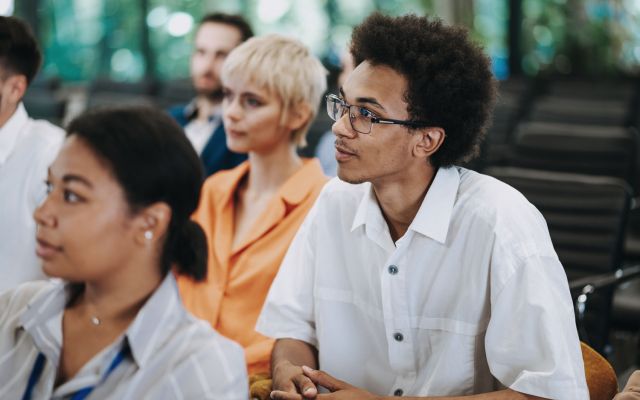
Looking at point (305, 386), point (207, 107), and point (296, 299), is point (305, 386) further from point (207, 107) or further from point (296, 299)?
point (207, 107)

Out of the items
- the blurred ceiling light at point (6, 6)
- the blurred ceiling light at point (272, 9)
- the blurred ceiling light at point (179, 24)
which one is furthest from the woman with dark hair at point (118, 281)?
the blurred ceiling light at point (179, 24)

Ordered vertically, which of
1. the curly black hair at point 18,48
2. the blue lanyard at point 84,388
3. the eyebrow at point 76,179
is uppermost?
the curly black hair at point 18,48

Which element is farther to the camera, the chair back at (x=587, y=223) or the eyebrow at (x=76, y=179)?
the chair back at (x=587, y=223)

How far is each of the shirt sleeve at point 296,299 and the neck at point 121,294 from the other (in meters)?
0.56

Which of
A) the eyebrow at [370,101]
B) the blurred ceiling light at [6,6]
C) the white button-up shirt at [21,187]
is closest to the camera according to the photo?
the eyebrow at [370,101]

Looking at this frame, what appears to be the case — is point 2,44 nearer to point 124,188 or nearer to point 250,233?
point 250,233

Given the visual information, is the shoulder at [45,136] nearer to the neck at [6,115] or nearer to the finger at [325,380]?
the neck at [6,115]

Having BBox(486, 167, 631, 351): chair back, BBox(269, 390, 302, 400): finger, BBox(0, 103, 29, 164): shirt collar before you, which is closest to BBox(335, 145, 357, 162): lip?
BBox(269, 390, 302, 400): finger

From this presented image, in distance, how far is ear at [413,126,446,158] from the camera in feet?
5.75

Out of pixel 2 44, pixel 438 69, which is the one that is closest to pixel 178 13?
pixel 2 44

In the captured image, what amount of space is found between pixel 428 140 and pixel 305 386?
1.75ft

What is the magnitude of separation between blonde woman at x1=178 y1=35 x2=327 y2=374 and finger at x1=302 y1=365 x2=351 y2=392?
14.6 inches

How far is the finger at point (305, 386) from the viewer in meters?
1.67

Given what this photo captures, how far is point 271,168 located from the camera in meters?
2.50
